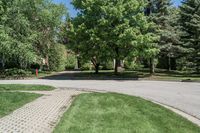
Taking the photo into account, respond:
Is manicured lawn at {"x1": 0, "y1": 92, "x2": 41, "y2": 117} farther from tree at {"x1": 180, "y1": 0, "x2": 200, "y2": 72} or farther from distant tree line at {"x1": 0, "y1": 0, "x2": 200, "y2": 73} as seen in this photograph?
tree at {"x1": 180, "y1": 0, "x2": 200, "y2": 72}

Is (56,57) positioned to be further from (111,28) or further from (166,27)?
(111,28)

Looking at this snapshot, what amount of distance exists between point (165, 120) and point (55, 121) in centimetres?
310

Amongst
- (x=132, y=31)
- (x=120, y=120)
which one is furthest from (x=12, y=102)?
(x=132, y=31)

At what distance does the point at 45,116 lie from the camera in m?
11.4

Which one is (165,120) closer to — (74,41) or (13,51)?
(13,51)

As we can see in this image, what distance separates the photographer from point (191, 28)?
37531 mm

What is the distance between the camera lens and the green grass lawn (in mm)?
9328

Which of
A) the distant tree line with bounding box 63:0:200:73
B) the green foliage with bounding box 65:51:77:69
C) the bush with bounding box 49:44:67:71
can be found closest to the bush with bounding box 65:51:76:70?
the green foliage with bounding box 65:51:77:69

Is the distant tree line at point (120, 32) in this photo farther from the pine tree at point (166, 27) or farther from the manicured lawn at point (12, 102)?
the manicured lawn at point (12, 102)

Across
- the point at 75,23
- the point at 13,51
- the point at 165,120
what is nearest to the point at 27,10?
the point at 75,23

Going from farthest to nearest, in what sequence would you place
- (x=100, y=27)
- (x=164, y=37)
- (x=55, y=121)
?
1. (x=164, y=37)
2. (x=100, y=27)
3. (x=55, y=121)

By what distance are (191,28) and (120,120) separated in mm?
28813

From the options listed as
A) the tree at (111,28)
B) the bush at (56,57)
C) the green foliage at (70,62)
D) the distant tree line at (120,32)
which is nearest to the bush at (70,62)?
the green foliage at (70,62)

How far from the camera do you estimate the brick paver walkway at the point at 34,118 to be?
945 cm
